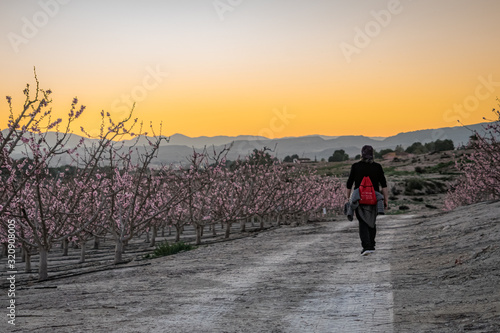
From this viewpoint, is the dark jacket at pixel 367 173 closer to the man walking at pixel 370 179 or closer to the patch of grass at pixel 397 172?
the man walking at pixel 370 179

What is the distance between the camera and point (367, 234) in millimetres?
13297

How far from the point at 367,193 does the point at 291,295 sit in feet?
14.0

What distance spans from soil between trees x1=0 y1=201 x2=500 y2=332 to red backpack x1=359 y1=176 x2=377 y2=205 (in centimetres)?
147

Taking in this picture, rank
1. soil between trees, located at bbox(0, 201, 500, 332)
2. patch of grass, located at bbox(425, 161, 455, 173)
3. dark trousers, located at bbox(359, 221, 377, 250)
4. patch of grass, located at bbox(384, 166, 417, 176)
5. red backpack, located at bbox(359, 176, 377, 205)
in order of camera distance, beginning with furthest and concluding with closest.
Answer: patch of grass, located at bbox(425, 161, 455, 173), patch of grass, located at bbox(384, 166, 417, 176), dark trousers, located at bbox(359, 221, 377, 250), red backpack, located at bbox(359, 176, 377, 205), soil between trees, located at bbox(0, 201, 500, 332)

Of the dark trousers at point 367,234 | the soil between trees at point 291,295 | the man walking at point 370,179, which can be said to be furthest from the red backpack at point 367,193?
the soil between trees at point 291,295

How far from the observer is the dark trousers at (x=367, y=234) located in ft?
42.8

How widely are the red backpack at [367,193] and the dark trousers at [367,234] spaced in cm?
66

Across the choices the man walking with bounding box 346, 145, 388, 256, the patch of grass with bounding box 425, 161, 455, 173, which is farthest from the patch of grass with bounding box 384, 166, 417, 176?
the man walking with bounding box 346, 145, 388, 256

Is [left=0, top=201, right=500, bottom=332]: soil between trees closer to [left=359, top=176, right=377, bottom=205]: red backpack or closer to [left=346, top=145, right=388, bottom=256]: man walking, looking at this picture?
[left=346, top=145, right=388, bottom=256]: man walking

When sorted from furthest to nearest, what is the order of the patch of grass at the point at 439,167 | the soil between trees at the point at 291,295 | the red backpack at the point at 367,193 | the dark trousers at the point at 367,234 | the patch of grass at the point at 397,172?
the patch of grass at the point at 439,167, the patch of grass at the point at 397,172, the dark trousers at the point at 367,234, the red backpack at the point at 367,193, the soil between trees at the point at 291,295

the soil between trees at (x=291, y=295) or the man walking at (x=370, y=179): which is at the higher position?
the man walking at (x=370, y=179)

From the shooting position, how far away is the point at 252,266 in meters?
13.2

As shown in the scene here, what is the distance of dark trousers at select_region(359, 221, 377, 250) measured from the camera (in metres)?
13.0

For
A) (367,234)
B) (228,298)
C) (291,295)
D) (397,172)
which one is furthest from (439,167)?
(228,298)
